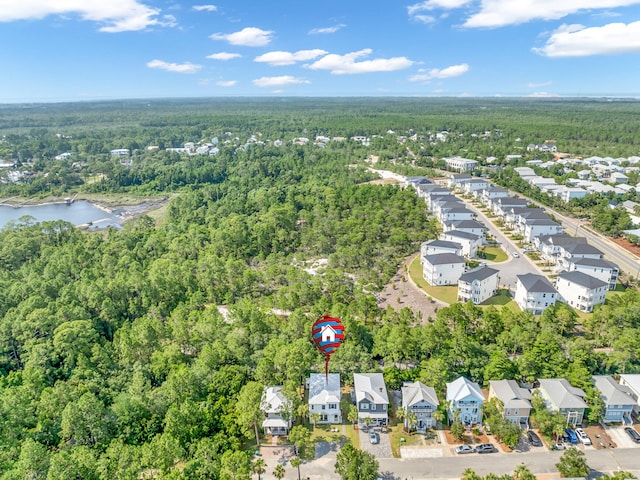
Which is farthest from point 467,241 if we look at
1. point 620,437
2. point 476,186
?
point 476,186

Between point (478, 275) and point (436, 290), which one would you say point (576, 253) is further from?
point (436, 290)

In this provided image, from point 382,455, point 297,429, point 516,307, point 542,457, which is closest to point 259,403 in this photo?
point 297,429

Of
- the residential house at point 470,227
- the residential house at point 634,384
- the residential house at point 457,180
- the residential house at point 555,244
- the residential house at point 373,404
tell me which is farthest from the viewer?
the residential house at point 457,180

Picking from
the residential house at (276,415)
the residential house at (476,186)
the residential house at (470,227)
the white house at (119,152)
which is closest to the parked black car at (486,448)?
the residential house at (276,415)

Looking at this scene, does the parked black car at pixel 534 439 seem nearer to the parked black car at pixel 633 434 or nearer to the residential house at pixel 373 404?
the parked black car at pixel 633 434

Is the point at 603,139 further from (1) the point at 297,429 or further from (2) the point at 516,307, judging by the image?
(1) the point at 297,429

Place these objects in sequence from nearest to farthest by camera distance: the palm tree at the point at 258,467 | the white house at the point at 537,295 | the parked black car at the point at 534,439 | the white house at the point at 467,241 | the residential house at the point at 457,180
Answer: the palm tree at the point at 258,467 < the parked black car at the point at 534,439 < the white house at the point at 537,295 < the white house at the point at 467,241 < the residential house at the point at 457,180
